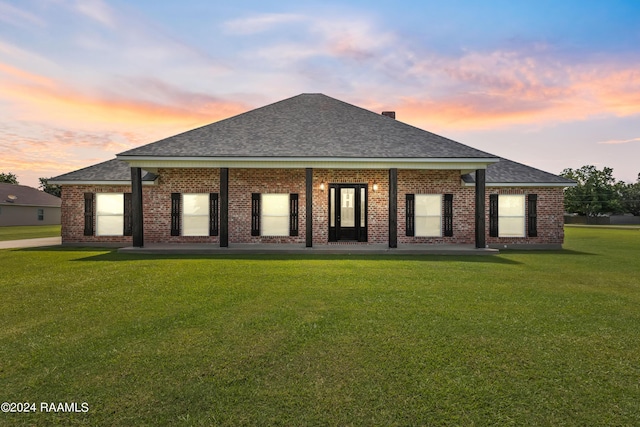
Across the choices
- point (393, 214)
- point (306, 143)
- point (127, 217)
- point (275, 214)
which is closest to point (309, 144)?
point (306, 143)

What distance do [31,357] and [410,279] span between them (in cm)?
666

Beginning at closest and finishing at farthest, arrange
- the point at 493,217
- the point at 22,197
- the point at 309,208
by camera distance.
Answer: the point at 309,208
the point at 493,217
the point at 22,197

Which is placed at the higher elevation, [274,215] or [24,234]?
[274,215]

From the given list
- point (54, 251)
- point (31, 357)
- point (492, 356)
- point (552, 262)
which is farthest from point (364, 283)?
point (54, 251)

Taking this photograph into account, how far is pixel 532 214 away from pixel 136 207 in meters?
16.9

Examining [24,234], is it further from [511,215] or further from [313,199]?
[511,215]

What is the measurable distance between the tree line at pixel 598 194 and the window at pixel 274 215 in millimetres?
51721

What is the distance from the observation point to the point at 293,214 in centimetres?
1440

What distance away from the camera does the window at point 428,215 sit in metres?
14.5

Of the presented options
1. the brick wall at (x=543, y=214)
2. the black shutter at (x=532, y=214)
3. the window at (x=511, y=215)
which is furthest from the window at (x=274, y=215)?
the black shutter at (x=532, y=214)

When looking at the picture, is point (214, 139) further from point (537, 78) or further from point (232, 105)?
point (537, 78)

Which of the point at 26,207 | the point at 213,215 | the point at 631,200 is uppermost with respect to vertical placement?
the point at 631,200

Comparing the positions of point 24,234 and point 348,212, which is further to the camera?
point 24,234

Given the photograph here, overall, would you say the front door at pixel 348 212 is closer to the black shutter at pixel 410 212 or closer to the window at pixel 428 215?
the black shutter at pixel 410 212
